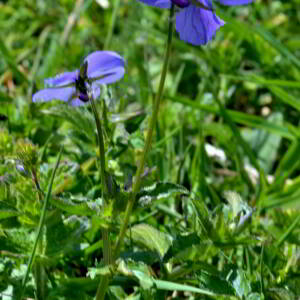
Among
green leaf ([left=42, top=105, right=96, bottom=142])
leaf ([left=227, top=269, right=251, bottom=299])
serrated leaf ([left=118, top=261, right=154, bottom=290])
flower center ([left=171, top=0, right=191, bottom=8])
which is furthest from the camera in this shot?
green leaf ([left=42, top=105, right=96, bottom=142])

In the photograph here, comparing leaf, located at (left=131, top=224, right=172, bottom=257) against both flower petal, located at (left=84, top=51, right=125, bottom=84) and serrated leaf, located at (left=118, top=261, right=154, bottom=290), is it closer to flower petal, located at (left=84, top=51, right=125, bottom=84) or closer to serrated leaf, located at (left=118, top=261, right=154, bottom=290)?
serrated leaf, located at (left=118, top=261, right=154, bottom=290)

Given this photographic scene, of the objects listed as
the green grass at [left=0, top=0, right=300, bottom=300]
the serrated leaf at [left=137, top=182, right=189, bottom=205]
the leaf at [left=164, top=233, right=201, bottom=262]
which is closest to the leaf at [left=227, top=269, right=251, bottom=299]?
the green grass at [left=0, top=0, right=300, bottom=300]

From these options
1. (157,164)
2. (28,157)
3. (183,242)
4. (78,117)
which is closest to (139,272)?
(183,242)

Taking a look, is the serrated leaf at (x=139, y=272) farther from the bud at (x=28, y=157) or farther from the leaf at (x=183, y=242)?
the bud at (x=28, y=157)

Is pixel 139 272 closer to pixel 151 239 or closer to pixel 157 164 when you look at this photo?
pixel 151 239

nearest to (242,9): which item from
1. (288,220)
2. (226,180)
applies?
(226,180)

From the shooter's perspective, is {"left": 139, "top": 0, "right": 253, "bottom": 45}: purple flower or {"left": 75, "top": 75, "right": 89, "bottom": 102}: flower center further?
{"left": 75, "top": 75, "right": 89, "bottom": 102}: flower center
